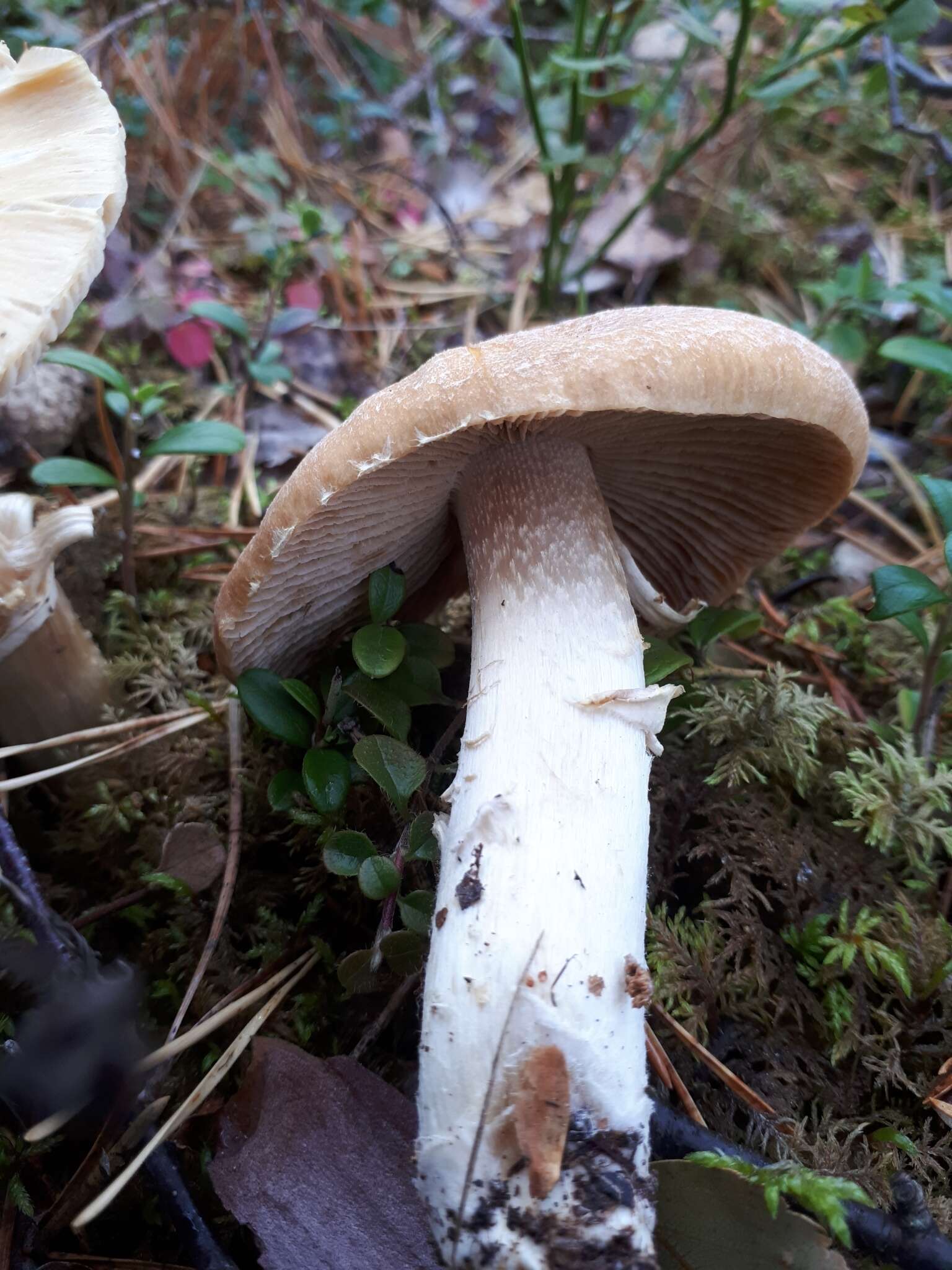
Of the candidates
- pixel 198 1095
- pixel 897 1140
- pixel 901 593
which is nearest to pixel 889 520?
pixel 901 593

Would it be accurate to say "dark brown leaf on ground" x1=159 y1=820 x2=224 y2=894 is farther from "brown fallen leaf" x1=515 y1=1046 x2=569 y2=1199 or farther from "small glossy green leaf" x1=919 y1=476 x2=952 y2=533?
"small glossy green leaf" x1=919 y1=476 x2=952 y2=533

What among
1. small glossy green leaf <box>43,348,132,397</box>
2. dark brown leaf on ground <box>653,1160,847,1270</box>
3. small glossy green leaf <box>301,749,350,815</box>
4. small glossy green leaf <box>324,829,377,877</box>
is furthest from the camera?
small glossy green leaf <box>43,348,132,397</box>

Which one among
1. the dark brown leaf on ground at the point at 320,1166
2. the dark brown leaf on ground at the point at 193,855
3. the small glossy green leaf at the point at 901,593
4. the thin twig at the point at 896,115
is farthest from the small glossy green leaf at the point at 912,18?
the dark brown leaf on ground at the point at 320,1166

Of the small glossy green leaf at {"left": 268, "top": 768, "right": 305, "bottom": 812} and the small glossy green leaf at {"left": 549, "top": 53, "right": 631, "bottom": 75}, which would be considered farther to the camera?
the small glossy green leaf at {"left": 549, "top": 53, "right": 631, "bottom": 75}

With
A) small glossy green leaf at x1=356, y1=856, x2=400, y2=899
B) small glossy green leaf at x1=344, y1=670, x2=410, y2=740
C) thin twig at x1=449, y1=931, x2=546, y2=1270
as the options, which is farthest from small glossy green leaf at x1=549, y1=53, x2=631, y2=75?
thin twig at x1=449, y1=931, x2=546, y2=1270

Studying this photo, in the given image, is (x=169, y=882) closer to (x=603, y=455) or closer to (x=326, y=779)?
(x=326, y=779)

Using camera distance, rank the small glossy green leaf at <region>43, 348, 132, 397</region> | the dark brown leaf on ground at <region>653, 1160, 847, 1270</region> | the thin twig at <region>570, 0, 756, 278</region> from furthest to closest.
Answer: the thin twig at <region>570, 0, 756, 278</region>
the small glossy green leaf at <region>43, 348, 132, 397</region>
the dark brown leaf on ground at <region>653, 1160, 847, 1270</region>

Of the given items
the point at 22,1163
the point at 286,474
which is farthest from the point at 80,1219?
the point at 286,474
